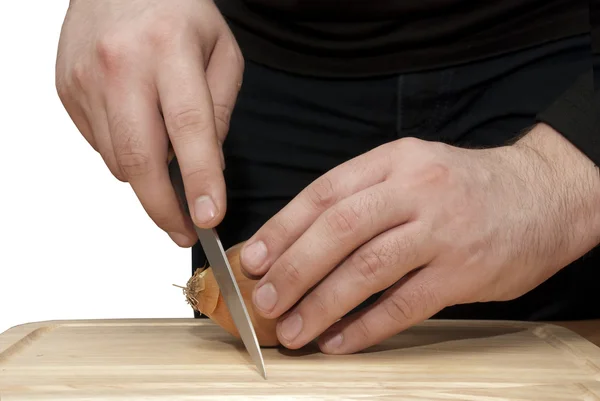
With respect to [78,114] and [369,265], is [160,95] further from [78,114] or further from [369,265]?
[369,265]

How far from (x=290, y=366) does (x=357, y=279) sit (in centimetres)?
14

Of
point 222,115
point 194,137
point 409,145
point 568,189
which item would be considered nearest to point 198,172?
point 194,137

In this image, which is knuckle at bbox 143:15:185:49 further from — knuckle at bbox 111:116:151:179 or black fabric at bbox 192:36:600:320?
black fabric at bbox 192:36:600:320

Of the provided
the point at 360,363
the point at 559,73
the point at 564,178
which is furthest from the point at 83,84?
the point at 559,73

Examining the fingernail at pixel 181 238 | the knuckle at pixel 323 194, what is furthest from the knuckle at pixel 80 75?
the knuckle at pixel 323 194

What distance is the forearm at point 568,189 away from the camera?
3.69 feet

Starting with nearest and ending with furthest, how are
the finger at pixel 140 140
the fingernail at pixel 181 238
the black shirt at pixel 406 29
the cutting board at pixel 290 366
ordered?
the cutting board at pixel 290 366
the finger at pixel 140 140
the fingernail at pixel 181 238
the black shirt at pixel 406 29

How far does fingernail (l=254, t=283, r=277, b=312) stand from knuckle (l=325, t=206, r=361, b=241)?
11cm

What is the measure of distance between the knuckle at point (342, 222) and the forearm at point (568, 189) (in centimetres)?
26

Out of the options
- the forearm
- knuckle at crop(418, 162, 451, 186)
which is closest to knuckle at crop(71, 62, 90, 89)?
knuckle at crop(418, 162, 451, 186)

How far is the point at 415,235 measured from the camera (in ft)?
3.43

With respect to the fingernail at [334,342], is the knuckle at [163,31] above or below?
above

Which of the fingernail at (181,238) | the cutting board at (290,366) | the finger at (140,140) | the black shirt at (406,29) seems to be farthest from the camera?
the black shirt at (406,29)

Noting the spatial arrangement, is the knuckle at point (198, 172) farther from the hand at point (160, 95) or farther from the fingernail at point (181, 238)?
the fingernail at point (181, 238)
